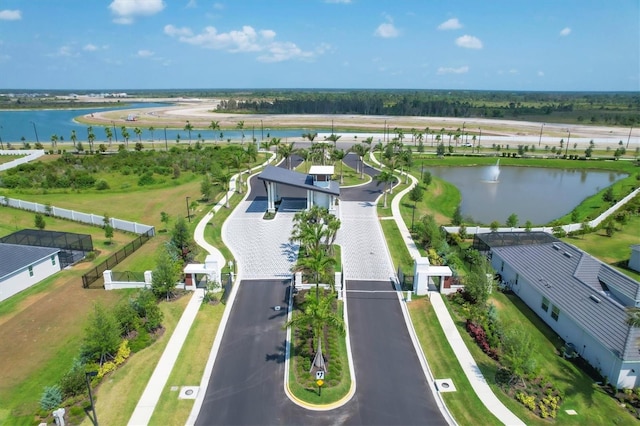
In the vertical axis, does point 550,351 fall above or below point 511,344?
below

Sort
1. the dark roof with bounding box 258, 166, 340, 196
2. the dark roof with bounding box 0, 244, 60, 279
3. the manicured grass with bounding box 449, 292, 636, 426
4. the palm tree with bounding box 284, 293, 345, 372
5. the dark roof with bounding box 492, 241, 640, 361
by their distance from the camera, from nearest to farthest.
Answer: the manicured grass with bounding box 449, 292, 636, 426 < the palm tree with bounding box 284, 293, 345, 372 < the dark roof with bounding box 492, 241, 640, 361 < the dark roof with bounding box 0, 244, 60, 279 < the dark roof with bounding box 258, 166, 340, 196

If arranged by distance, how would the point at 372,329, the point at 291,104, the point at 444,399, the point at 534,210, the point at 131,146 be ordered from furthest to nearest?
the point at 291,104 < the point at 131,146 < the point at 534,210 < the point at 372,329 < the point at 444,399

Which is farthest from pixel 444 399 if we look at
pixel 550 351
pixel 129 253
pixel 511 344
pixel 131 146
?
pixel 131 146

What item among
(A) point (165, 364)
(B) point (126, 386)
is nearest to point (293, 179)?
(A) point (165, 364)

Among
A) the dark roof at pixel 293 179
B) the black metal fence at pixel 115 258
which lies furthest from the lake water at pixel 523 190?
the black metal fence at pixel 115 258

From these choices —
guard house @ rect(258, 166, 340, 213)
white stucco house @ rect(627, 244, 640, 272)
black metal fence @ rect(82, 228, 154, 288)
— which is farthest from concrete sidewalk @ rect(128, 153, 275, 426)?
white stucco house @ rect(627, 244, 640, 272)

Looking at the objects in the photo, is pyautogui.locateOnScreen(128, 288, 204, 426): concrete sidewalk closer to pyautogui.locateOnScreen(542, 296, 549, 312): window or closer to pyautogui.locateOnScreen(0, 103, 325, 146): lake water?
pyautogui.locateOnScreen(542, 296, 549, 312): window

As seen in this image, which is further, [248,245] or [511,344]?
[248,245]

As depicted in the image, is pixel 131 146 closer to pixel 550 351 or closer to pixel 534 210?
pixel 534 210
